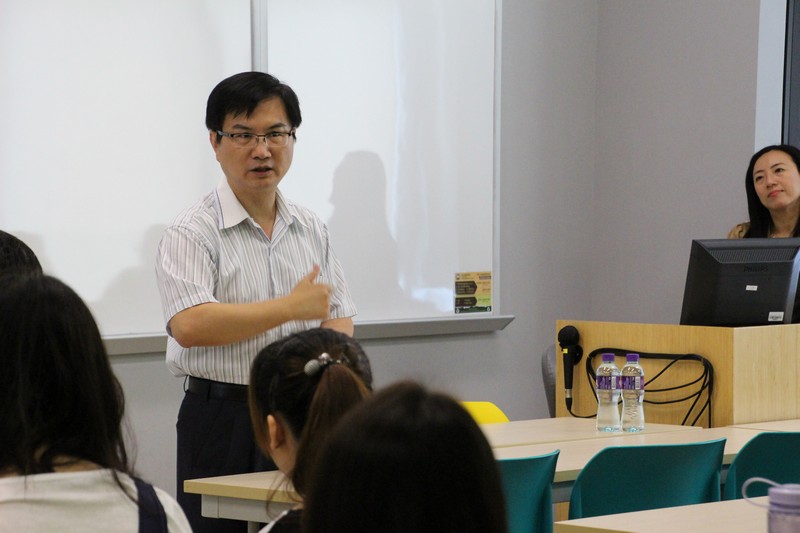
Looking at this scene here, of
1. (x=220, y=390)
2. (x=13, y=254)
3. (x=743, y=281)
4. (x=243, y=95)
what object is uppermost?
(x=243, y=95)

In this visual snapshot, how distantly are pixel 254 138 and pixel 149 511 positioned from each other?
164 centimetres

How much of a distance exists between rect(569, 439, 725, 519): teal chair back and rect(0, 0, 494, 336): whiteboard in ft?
7.00

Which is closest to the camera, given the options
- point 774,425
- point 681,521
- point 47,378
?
point 47,378

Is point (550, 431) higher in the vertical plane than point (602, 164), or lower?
lower

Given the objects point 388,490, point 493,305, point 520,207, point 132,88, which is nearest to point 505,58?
point 520,207

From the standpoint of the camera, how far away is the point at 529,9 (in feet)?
18.2

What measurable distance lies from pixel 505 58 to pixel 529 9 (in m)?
0.32

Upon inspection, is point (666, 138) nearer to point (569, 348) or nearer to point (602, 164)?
point (602, 164)

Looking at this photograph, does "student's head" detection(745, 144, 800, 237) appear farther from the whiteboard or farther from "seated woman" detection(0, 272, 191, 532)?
"seated woman" detection(0, 272, 191, 532)

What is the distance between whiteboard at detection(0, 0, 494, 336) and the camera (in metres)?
3.84

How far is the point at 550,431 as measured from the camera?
11.1 ft

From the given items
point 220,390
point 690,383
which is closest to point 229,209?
point 220,390

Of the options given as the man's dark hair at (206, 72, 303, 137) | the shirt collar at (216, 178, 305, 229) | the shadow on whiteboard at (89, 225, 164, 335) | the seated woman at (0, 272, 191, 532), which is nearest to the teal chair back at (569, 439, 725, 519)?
the shirt collar at (216, 178, 305, 229)

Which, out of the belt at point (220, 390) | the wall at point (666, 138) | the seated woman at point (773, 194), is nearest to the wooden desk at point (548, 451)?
the belt at point (220, 390)
